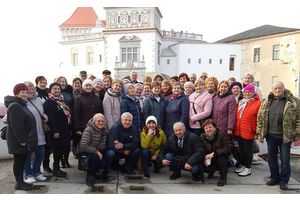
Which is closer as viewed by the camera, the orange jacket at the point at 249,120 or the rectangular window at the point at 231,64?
the orange jacket at the point at 249,120

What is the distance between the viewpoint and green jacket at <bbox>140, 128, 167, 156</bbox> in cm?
540

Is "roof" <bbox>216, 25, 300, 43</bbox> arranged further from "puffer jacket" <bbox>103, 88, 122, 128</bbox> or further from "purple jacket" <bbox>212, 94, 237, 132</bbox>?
"puffer jacket" <bbox>103, 88, 122, 128</bbox>

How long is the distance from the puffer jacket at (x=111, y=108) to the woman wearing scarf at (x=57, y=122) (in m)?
0.68

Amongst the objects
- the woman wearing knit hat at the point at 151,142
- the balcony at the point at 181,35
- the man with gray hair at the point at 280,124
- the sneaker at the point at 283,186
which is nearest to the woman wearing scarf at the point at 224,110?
the man with gray hair at the point at 280,124

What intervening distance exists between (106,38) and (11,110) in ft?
114

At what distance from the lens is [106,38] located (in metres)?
38.0

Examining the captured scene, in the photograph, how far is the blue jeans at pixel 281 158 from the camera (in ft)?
15.9

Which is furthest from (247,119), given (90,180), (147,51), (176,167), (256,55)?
(256,55)

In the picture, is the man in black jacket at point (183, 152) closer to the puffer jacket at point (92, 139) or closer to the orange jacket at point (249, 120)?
the orange jacket at point (249, 120)

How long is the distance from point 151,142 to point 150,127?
0.28 meters

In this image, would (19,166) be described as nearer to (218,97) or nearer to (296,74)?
(218,97)

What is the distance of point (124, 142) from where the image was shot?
537 cm

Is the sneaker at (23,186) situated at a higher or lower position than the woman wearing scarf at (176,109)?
lower

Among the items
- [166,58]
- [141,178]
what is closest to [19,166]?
[141,178]
